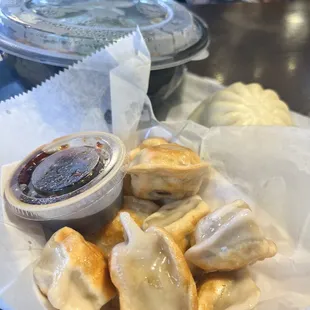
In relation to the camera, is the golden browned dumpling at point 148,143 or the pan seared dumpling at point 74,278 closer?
the pan seared dumpling at point 74,278

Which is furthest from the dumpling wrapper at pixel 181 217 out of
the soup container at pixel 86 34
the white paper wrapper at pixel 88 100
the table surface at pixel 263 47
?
the table surface at pixel 263 47

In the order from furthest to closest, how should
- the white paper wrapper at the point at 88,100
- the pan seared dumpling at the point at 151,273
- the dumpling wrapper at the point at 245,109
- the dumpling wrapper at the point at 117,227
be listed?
the dumpling wrapper at the point at 245,109, the white paper wrapper at the point at 88,100, the dumpling wrapper at the point at 117,227, the pan seared dumpling at the point at 151,273

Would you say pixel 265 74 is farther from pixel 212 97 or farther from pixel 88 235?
pixel 88 235

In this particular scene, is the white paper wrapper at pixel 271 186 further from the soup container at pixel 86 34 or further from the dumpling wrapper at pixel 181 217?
the soup container at pixel 86 34

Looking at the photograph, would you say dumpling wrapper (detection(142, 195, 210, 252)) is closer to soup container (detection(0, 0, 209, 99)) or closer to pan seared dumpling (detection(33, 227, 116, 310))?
pan seared dumpling (detection(33, 227, 116, 310))

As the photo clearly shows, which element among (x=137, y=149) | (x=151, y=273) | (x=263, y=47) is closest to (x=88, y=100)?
(x=137, y=149)
